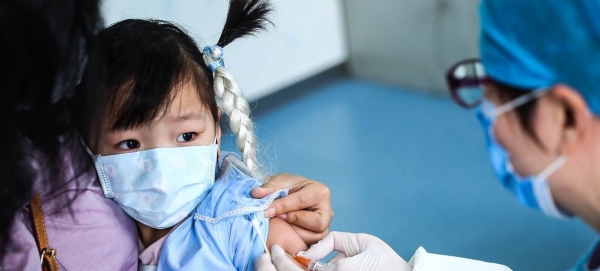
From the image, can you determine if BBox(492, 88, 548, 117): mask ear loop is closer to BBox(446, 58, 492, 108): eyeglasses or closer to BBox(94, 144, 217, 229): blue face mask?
BBox(446, 58, 492, 108): eyeglasses

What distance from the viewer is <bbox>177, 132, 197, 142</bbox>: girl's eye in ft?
4.45

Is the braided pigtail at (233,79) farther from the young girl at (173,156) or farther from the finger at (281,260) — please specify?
the finger at (281,260)

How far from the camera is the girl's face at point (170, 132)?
4.33 ft

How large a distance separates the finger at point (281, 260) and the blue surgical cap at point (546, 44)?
0.57 metres

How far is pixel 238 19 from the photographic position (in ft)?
4.86

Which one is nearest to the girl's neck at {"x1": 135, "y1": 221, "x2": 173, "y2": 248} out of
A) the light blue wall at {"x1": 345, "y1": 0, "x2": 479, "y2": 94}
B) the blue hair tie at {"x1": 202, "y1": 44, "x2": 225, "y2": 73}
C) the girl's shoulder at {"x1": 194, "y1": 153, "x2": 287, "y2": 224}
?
the girl's shoulder at {"x1": 194, "y1": 153, "x2": 287, "y2": 224}

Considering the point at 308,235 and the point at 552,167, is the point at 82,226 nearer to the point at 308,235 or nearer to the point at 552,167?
the point at 308,235

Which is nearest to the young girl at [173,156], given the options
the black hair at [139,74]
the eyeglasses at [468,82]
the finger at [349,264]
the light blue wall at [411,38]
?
the black hair at [139,74]

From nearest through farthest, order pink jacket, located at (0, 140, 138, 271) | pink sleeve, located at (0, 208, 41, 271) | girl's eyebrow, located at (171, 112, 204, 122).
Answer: pink sleeve, located at (0, 208, 41, 271)
pink jacket, located at (0, 140, 138, 271)
girl's eyebrow, located at (171, 112, 204, 122)

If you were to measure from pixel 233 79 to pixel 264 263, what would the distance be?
1.27ft

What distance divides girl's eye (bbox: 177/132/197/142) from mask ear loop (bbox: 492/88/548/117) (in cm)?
64

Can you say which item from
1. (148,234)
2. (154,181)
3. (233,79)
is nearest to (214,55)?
(233,79)

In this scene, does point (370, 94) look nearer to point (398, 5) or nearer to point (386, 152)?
point (398, 5)

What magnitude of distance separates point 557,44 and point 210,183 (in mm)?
776
